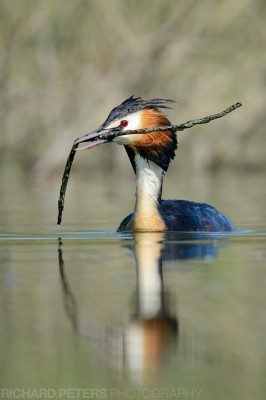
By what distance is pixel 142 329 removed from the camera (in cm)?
550

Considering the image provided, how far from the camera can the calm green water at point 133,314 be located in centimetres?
466

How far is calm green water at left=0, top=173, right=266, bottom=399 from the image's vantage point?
4656 mm

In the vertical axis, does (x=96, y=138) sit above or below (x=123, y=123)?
below

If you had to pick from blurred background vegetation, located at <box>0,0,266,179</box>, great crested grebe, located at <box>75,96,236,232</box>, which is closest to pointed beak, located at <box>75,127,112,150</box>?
great crested grebe, located at <box>75,96,236,232</box>

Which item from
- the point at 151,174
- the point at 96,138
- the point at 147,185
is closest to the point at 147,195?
the point at 147,185

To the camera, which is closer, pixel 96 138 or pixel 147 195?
pixel 96 138

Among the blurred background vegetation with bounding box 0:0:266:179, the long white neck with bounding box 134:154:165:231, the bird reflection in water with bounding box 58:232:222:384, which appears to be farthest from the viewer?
the blurred background vegetation with bounding box 0:0:266:179

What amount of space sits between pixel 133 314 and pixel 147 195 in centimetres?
426

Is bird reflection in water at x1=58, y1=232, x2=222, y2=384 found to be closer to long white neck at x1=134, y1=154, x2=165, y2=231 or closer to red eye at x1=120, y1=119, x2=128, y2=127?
long white neck at x1=134, y1=154, x2=165, y2=231

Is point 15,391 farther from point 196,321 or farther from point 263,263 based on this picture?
point 263,263

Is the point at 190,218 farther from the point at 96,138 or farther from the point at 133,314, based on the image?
the point at 133,314

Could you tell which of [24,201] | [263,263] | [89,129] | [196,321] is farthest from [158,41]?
[196,321]

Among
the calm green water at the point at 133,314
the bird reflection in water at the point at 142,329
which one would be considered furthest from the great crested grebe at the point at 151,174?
the bird reflection in water at the point at 142,329

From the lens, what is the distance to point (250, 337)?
210 inches
